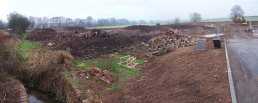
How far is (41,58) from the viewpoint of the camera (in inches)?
993

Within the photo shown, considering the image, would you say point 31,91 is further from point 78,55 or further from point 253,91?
point 253,91

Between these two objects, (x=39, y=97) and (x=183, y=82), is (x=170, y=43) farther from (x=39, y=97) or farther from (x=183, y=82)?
(x=183, y=82)

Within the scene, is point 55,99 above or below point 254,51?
below

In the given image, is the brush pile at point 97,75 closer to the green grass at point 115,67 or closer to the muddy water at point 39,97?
the green grass at point 115,67

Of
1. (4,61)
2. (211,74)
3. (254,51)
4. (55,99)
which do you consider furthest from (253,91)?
(4,61)

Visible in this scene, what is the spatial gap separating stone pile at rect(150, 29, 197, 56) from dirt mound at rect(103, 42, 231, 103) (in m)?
4.70

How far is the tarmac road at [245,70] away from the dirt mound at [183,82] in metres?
0.45

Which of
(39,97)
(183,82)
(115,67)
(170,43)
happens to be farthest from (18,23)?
(183,82)

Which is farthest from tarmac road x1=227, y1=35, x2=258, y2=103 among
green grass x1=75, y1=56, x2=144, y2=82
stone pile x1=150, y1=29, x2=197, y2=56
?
green grass x1=75, y1=56, x2=144, y2=82

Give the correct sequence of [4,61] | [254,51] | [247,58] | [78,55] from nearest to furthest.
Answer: [247,58] < [254,51] < [4,61] < [78,55]

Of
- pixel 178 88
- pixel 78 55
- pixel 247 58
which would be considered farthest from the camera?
pixel 78 55

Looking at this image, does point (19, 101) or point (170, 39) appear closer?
point (19, 101)

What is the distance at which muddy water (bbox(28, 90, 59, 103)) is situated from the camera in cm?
2180

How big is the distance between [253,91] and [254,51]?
9917 millimetres
